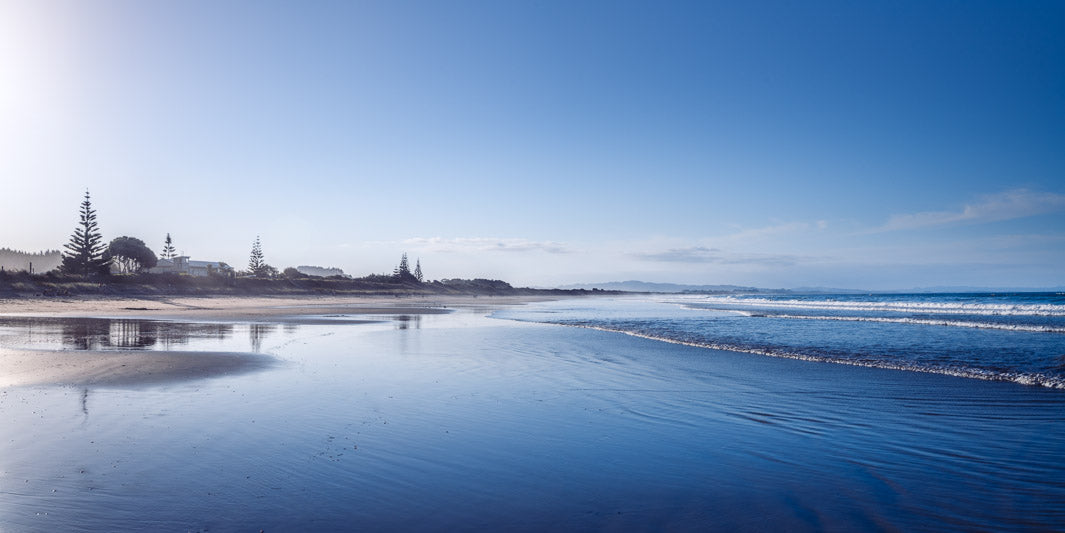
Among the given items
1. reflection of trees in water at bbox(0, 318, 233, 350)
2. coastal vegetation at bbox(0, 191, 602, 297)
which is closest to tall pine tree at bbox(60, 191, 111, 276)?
coastal vegetation at bbox(0, 191, 602, 297)

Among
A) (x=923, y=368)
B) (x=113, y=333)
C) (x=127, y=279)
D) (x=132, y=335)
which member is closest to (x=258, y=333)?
(x=132, y=335)

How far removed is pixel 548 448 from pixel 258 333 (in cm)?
1793

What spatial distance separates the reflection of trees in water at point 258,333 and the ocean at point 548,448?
4197 mm

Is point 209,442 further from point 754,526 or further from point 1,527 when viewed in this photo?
point 754,526

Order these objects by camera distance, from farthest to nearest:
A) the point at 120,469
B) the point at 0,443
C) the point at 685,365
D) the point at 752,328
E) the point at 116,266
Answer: the point at 116,266
the point at 752,328
the point at 685,365
the point at 0,443
the point at 120,469

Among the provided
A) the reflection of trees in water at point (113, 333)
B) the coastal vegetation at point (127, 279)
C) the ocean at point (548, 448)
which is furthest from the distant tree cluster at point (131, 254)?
the ocean at point (548, 448)

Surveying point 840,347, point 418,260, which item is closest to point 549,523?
point 840,347

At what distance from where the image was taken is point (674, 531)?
4105 mm

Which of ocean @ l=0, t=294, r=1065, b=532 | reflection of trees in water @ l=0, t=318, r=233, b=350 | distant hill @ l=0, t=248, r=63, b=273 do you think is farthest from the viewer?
distant hill @ l=0, t=248, r=63, b=273

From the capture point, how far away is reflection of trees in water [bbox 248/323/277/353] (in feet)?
53.7

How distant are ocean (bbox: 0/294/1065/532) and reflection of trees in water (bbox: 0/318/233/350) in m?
6.89

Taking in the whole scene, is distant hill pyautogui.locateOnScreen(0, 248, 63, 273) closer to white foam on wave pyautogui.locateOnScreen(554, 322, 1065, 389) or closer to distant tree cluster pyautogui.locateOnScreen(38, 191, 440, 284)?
distant tree cluster pyautogui.locateOnScreen(38, 191, 440, 284)

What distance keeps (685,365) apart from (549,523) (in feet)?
31.2

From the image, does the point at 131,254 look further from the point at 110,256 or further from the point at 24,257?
the point at 24,257
